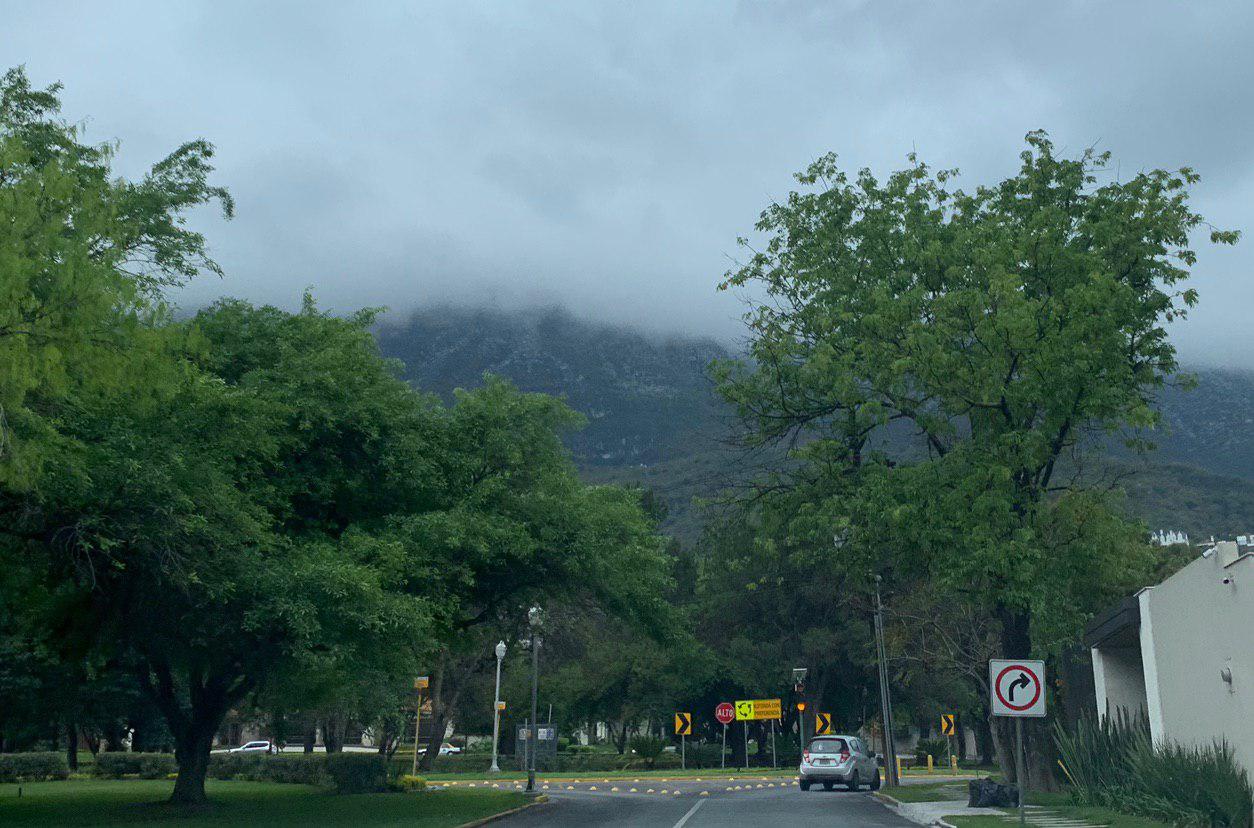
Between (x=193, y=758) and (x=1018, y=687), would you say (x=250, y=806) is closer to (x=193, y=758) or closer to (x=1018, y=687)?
(x=193, y=758)

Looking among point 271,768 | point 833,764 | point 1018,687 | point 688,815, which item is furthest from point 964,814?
point 271,768

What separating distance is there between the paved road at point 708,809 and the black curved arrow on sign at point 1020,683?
5.22 meters

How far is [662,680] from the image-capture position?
76.6m

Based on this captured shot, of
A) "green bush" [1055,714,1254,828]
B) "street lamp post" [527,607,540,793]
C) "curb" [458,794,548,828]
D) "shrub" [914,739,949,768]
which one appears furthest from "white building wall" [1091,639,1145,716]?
"shrub" [914,739,949,768]

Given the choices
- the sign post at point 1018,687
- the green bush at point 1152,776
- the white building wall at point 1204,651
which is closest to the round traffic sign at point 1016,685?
the sign post at point 1018,687

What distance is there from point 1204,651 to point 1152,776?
271 centimetres

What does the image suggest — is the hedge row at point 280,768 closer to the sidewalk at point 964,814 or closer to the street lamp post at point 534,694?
the street lamp post at point 534,694

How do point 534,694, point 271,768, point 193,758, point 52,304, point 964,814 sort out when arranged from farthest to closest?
point 271,768 → point 534,694 → point 193,758 → point 964,814 → point 52,304

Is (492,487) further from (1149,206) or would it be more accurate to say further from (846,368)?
(1149,206)

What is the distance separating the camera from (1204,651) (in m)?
20.8

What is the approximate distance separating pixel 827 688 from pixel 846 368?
2094 inches

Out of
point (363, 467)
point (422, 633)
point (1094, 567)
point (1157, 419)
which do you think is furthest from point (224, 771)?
point (1157, 419)

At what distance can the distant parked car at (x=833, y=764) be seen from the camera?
40.4 meters

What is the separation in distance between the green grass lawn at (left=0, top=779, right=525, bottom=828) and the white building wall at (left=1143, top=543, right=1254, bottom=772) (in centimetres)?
1376
